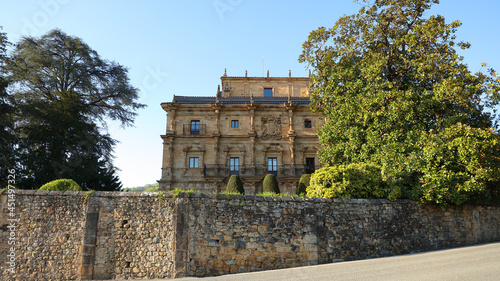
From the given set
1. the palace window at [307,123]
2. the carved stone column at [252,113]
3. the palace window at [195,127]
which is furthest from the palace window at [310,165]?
the palace window at [195,127]

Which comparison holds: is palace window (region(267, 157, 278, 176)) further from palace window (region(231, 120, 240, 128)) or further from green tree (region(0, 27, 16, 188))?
green tree (region(0, 27, 16, 188))

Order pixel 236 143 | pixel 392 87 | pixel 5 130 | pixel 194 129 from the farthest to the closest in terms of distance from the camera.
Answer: pixel 194 129, pixel 236 143, pixel 5 130, pixel 392 87

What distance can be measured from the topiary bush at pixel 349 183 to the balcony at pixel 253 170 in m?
16.6

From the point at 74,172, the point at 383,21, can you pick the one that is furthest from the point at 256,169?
the point at 383,21

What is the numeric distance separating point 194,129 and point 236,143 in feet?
14.1

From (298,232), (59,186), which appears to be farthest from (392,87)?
(59,186)

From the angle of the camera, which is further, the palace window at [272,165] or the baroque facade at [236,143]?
the palace window at [272,165]

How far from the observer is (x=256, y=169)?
3002 cm

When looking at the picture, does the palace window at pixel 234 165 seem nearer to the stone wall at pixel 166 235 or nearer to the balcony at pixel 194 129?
the balcony at pixel 194 129

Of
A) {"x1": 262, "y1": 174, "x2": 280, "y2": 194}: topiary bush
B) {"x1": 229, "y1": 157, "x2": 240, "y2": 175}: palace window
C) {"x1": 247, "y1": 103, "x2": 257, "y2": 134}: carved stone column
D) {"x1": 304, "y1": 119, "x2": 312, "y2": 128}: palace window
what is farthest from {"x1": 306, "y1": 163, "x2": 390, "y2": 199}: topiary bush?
{"x1": 304, "y1": 119, "x2": 312, "y2": 128}: palace window

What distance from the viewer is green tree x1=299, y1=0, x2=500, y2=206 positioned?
546 inches

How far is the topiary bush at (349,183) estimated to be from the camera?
12.1 metres

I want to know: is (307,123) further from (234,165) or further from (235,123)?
(234,165)

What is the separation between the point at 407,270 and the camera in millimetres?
9219
